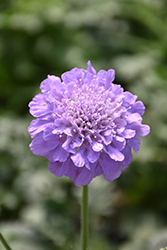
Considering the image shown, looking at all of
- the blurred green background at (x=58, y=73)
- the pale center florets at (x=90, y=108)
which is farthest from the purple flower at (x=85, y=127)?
the blurred green background at (x=58, y=73)

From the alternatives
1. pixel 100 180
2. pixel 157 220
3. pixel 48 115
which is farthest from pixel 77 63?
pixel 48 115

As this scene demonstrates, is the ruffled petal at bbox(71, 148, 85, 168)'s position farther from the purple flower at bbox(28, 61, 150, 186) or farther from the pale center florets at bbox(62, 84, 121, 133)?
the pale center florets at bbox(62, 84, 121, 133)

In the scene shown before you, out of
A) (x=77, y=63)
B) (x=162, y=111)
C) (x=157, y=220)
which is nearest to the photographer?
(x=157, y=220)

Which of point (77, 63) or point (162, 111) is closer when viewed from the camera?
point (162, 111)

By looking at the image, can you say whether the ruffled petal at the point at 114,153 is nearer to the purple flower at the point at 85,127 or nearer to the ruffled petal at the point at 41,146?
the purple flower at the point at 85,127

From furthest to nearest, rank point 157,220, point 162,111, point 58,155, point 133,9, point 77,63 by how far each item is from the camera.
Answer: point 133,9 → point 77,63 → point 162,111 → point 157,220 → point 58,155

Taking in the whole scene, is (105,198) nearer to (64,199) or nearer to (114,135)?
(64,199)

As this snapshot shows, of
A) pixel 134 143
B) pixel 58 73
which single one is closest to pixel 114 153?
pixel 134 143
